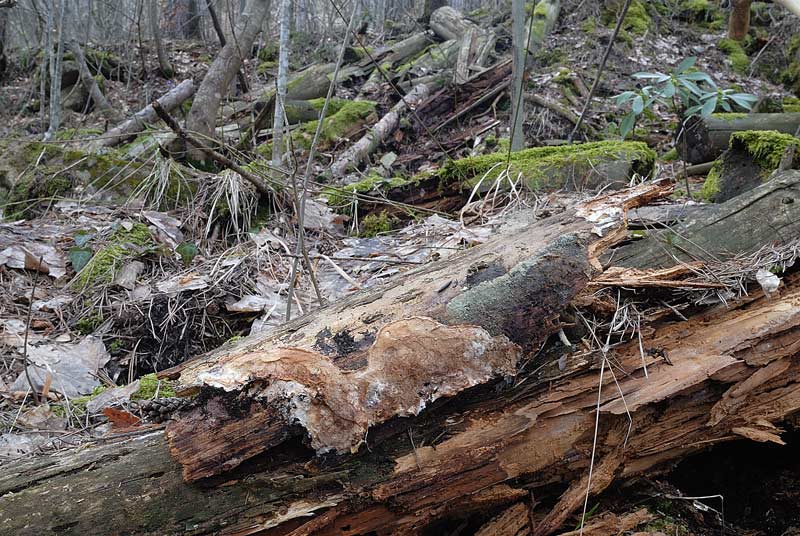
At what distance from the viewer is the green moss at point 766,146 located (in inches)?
135

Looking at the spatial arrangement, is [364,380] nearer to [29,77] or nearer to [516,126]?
[516,126]

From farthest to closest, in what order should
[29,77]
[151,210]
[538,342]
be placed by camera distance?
1. [29,77]
2. [151,210]
3. [538,342]

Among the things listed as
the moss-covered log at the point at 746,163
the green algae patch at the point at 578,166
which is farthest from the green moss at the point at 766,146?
the green algae patch at the point at 578,166

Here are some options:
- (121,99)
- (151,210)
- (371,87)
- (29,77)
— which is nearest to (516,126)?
(151,210)

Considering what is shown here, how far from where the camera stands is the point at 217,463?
1521mm

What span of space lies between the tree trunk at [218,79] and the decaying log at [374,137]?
4.67 feet

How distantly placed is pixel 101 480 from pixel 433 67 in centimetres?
913

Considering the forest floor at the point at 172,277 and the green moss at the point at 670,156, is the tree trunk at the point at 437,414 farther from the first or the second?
the green moss at the point at 670,156

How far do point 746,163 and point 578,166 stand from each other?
1.02 metres

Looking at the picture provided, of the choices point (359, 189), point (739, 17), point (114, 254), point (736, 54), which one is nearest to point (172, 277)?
point (114, 254)

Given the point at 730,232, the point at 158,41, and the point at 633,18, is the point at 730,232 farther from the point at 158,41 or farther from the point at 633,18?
the point at 158,41

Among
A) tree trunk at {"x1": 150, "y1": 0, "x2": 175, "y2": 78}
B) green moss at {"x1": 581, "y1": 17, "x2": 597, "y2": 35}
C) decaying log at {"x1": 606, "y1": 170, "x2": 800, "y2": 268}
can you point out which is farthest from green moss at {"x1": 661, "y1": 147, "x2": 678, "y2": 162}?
tree trunk at {"x1": 150, "y1": 0, "x2": 175, "y2": 78}

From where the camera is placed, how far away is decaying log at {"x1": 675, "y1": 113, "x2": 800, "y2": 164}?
5.00m

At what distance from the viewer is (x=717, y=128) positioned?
502 cm
